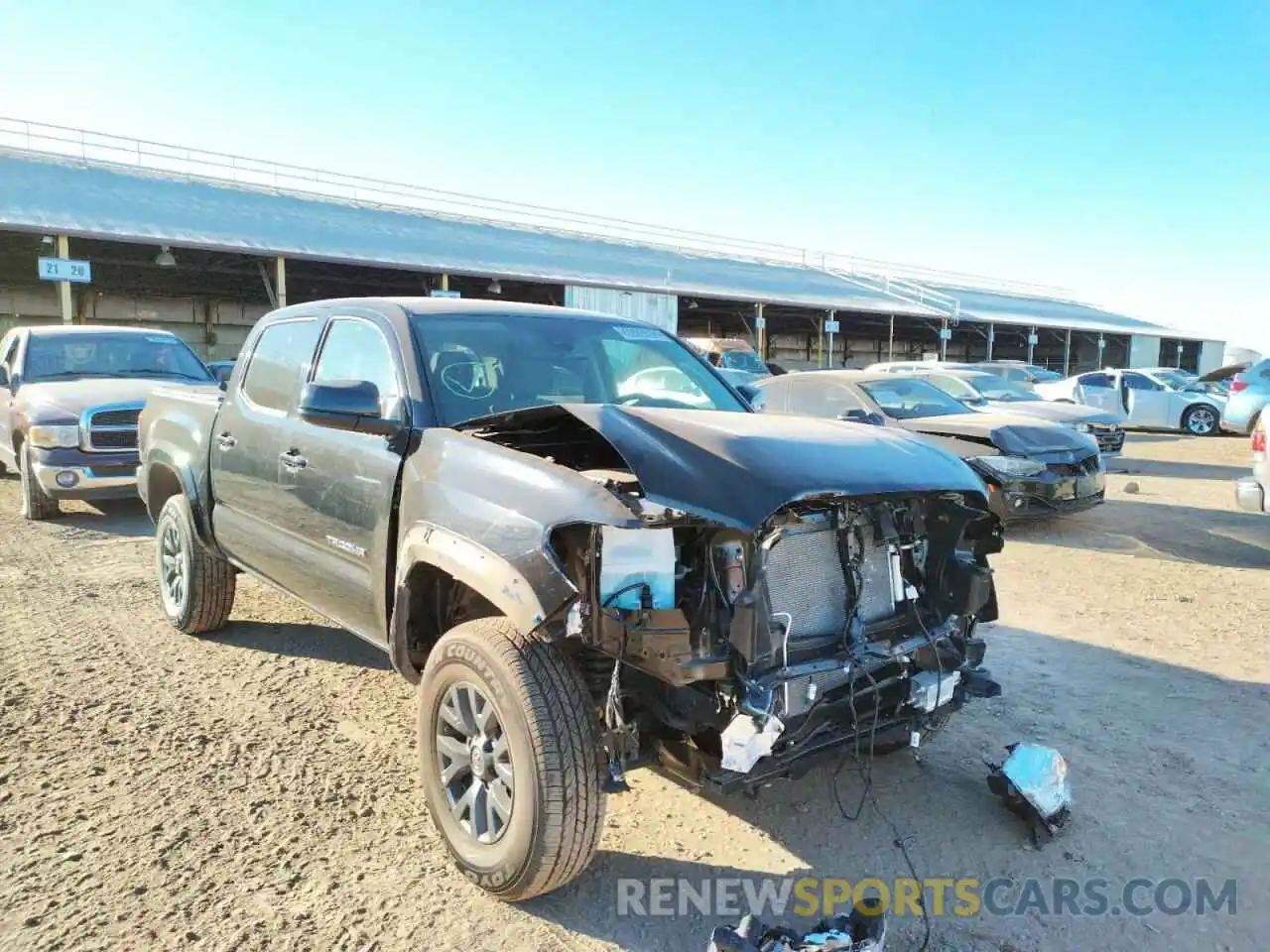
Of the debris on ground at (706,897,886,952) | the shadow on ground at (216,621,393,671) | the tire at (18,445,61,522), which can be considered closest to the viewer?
the debris on ground at (706,897,886,952)

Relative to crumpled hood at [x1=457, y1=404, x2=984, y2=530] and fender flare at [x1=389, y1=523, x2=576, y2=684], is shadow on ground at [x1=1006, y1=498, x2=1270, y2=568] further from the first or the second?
fender flare at [x1=389, y1=523, x2=576, y2=684]

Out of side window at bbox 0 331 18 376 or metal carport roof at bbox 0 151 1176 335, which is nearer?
side window at bbox 0 331 18 376

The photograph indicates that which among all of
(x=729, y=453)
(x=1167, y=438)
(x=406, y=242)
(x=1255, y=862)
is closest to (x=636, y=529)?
(x=729, y=453)

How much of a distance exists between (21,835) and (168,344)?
26.8 feet

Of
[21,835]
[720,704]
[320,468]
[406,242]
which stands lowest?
[21,835]

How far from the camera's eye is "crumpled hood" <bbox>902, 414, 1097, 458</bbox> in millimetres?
7855

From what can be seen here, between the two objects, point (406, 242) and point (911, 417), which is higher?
point (406, 242)

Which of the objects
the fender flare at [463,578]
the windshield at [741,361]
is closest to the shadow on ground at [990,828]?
the fender flare at [463,578]

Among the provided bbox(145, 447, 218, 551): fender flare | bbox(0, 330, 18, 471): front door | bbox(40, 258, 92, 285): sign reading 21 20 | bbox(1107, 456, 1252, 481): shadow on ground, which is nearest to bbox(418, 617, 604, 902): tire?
bbox(145, 447, 218, 551): fender flare

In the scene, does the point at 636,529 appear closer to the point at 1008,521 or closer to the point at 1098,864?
the point at 1098,864

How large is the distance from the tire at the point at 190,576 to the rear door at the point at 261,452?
0.38 meters

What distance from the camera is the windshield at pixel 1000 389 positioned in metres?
13.4

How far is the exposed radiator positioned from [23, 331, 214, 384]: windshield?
8897mm

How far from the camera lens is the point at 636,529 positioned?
8.10 ft
